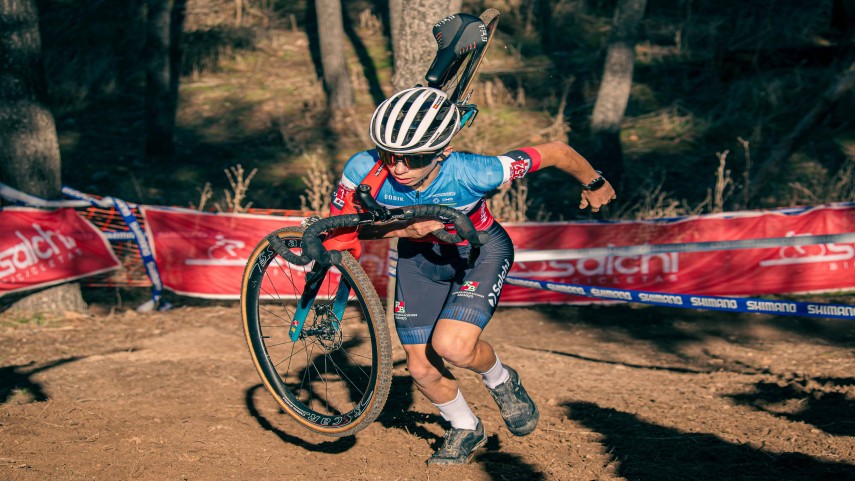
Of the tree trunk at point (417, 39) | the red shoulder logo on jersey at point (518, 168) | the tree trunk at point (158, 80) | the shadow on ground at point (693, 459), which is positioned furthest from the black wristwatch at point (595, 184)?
the tree trunk at point (158, 80)

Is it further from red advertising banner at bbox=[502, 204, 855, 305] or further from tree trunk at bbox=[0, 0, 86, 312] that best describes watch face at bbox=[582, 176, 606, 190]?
tree trunk at bbox=[0, 0, 86, 312]

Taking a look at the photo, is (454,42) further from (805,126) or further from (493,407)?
(805,126)

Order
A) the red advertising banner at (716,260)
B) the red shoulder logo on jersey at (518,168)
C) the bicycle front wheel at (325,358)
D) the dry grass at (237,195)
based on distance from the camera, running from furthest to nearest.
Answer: the dry grass at (237,195) < the red advertising banner at (716,260) < the red shoulder logo on jersey at (518,168) < the bicycle front wheel at (325,358)

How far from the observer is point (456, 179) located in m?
4.93

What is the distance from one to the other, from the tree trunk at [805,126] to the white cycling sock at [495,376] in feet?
26.4

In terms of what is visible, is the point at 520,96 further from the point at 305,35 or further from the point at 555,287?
the point at 555,287

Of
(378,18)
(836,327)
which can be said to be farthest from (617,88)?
(378,18)

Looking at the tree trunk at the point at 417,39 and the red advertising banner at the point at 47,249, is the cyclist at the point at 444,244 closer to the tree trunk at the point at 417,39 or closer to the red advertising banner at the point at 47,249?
the tree trunk at the point at 417,39

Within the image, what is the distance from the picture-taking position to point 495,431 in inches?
234

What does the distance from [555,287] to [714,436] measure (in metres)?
1.97

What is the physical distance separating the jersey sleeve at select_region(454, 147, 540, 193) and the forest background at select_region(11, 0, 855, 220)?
6.82 metres

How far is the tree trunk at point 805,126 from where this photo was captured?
11047mm

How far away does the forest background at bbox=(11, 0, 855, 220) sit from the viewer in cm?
1407

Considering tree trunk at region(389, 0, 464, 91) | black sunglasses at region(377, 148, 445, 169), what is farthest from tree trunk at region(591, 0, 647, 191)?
black sunglasses at region(377, 148, 445, 169)
